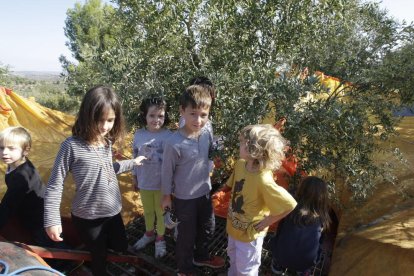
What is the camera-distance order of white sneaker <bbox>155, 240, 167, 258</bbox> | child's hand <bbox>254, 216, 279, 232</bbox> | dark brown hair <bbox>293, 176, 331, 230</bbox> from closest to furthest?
child's hand <bbox>254, 216, 279, 232</bbox>, dark brown hair <bbox>293, 176, 331, 230</bbox>, white sneaker <bbox>155, 240, 167, 258</bbox>

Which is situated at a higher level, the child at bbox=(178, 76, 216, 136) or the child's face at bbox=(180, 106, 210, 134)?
the child at bbox=(178, 76, 216, 136)

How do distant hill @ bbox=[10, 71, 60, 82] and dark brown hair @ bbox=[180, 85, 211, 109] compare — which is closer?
dark brown hair @ bbox=[180, 85, 211, 109]

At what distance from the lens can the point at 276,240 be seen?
2.79 m

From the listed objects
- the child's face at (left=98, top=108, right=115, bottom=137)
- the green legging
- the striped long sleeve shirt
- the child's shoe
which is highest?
the child's face at (left=98, top=108, right=115, bottom=137)

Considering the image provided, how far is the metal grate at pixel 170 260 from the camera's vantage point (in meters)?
2.94

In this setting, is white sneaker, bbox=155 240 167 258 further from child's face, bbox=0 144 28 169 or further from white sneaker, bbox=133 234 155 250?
child's face, bbox=0 144 28 169

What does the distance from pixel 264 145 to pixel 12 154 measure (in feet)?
6.32

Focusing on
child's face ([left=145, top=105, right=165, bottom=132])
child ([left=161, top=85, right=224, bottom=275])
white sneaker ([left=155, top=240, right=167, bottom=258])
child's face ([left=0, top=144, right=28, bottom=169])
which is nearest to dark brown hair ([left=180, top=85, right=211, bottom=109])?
child ([left=161, top=85, right=224, bottom=275])

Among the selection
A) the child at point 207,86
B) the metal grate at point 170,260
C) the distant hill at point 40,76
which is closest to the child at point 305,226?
the metal grate at point 170,260

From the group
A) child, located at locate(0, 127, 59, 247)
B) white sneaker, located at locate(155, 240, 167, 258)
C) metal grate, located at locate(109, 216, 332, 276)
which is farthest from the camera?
white sneaker, located at locate(155, 240, 167, 258)

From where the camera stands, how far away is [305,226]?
8.61 ft

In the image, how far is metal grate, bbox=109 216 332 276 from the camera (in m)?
2.94

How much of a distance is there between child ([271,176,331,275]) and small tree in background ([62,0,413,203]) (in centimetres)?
31

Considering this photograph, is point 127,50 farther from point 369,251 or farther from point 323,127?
point 369,251
